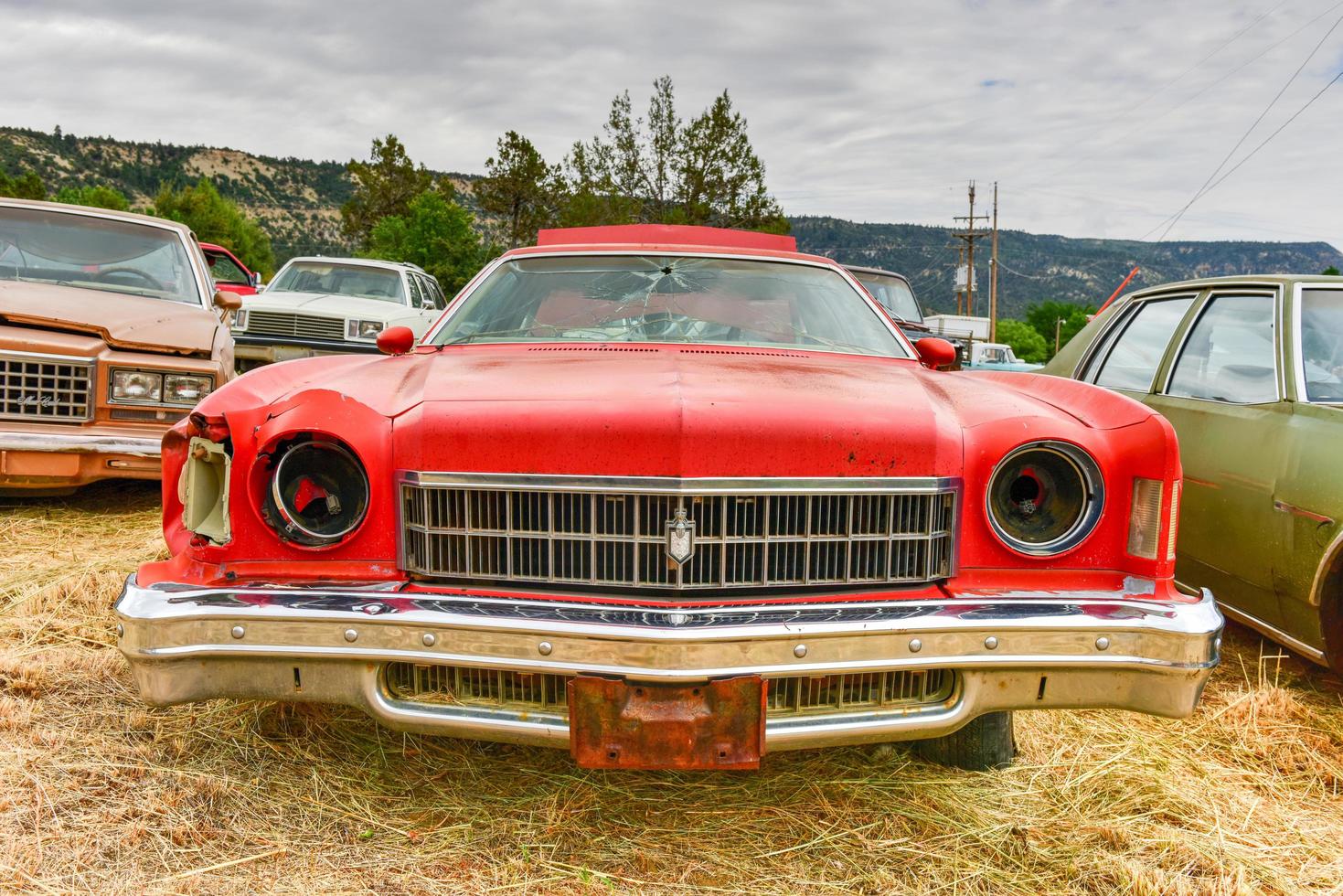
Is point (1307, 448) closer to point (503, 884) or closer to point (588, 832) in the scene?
point (588, 832)

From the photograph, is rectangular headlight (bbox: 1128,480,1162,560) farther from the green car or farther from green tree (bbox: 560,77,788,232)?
green tree (bbox: 560,77,788,232)

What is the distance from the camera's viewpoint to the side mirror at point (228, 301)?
18.4 ft

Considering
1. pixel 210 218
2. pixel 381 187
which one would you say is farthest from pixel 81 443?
pixel 210 218

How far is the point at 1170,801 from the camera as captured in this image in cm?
252

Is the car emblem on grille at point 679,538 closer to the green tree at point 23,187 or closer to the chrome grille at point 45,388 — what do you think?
the chrome grille at point 45,388

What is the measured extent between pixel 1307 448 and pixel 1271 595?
0.52m

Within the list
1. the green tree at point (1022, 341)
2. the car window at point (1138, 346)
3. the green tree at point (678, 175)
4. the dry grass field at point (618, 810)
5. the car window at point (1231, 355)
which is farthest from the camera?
the green tree at point (1022, 341)

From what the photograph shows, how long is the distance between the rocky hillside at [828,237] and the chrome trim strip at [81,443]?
51.7 m

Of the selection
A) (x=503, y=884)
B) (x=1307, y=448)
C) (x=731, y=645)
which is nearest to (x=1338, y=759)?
(x=1307, y=448)

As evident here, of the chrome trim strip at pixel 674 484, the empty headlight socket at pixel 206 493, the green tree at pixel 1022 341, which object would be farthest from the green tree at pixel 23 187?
the green tree at pixel 1022 341

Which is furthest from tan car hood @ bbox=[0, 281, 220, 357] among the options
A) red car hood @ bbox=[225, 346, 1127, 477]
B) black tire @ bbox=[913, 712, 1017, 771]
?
black tire @ bbox=[913, 712, 1017, 771]

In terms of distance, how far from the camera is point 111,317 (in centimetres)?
482

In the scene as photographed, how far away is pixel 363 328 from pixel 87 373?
16.1 ft

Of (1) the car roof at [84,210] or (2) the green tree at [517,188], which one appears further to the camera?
(2) the green tree at [517,188]
